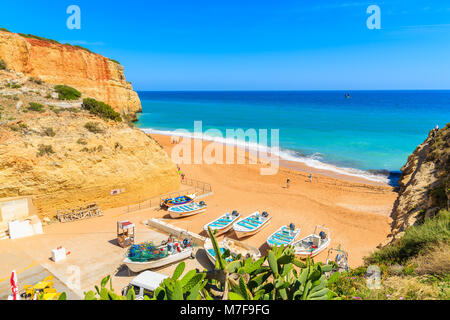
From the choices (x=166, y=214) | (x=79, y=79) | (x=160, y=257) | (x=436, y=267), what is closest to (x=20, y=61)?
(x=79, y=79)

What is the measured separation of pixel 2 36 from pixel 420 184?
3839 centimetres

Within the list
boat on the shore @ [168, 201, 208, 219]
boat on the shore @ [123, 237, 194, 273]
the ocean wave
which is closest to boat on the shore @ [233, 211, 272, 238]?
boat on the shore @ [168, 201, 208, 219]

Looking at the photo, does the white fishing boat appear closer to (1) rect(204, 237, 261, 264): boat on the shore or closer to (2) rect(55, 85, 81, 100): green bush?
(1) rect(204, 237, 261, 264): boat on the shore

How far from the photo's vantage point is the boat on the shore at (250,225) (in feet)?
47.5

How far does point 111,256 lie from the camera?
11.1m

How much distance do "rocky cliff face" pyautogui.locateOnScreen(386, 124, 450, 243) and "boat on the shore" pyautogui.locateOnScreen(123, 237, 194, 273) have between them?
9990 mm

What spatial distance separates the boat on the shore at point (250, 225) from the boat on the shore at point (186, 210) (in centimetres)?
307

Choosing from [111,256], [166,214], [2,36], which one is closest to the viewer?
[111,256]

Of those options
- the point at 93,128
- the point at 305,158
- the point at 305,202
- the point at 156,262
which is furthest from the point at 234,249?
the point at 305,158

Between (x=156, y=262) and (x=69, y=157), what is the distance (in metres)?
8.75

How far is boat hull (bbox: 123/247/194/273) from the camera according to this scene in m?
9.84

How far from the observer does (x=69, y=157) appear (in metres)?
15.0
